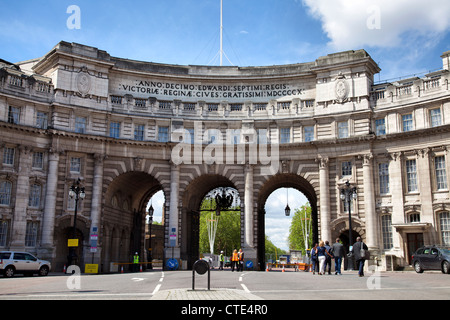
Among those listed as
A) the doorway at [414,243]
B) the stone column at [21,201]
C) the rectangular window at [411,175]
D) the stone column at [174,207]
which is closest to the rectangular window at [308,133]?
the rectangular window at [411,175]

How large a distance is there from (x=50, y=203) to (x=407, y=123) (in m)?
31.5

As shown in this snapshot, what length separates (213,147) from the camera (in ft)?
153

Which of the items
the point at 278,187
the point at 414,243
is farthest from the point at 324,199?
the point at 278,187

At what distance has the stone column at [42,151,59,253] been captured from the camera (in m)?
40.9

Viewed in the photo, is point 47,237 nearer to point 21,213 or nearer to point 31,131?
point 21,213

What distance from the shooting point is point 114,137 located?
45.3 meters

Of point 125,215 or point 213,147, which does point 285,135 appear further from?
point 125,215

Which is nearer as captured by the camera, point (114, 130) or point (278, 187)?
point (114, 130)

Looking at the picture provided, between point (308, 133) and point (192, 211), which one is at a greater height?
point (308, 133)

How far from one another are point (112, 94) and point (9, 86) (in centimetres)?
913

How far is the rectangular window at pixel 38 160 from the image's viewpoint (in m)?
42.3
